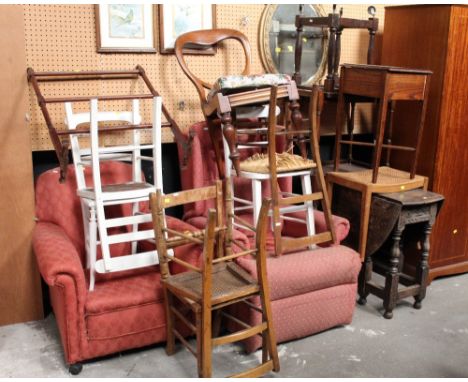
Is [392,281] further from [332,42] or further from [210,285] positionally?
[332,42]

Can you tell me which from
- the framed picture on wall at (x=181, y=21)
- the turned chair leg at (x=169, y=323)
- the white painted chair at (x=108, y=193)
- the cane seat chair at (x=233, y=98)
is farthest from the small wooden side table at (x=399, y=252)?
the framed picture on wall at (x=181, y=21)

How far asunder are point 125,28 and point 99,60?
0.25 meters

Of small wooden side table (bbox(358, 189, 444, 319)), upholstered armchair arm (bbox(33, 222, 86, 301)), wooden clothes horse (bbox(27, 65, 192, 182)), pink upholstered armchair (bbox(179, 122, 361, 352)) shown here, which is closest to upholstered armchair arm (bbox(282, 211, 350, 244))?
pink upholstered armchair (bbox(179, 122, 361, 352))

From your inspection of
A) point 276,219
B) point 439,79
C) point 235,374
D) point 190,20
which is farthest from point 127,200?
point 439,79

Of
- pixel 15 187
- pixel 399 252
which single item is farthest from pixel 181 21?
pixel 399 252

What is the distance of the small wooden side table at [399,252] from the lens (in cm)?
323

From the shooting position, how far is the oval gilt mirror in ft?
12.1

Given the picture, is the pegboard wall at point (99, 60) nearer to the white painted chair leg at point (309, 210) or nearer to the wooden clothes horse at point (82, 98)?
the wooden clothes horse at point (82, 98)

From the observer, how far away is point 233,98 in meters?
2.88

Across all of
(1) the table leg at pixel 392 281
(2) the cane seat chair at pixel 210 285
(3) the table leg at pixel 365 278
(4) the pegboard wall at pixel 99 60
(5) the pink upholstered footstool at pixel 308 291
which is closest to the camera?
(2) the cane seat chair at pixel 210 285

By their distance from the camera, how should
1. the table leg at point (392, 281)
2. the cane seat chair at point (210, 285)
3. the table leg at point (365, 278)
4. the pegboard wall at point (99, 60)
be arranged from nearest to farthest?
the cane seat chair at point (210, 285), the pegboard wall at point (99, 60), the table leg at point (392, 281), the table leg at point (365, 278)

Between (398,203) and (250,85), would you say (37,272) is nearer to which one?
(250,85)

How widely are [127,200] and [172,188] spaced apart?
89cm

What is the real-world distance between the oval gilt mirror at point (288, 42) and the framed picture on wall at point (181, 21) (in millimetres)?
419
